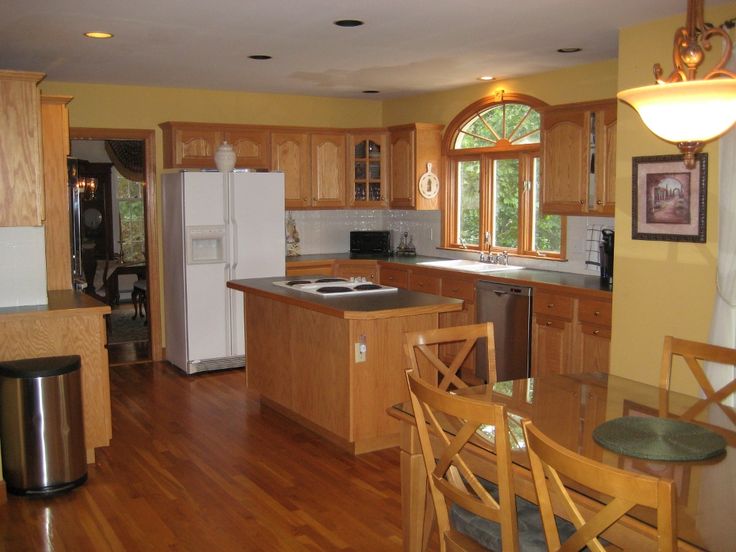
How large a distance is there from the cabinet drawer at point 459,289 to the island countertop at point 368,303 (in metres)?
1.19

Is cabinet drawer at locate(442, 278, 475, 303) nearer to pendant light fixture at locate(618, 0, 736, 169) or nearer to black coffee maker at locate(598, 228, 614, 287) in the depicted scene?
black coffee maker at locate(598, 228, 614, 287)

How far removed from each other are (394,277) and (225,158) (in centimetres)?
185

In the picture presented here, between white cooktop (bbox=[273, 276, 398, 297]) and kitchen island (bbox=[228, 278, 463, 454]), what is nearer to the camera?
kitchen island (bbox=[228, 278, 463, 454])

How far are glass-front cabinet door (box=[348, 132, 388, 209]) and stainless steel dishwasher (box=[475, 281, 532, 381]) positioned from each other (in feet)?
6.45

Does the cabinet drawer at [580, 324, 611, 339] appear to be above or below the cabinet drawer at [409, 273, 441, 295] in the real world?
below

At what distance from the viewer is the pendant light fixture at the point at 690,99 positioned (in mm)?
1944

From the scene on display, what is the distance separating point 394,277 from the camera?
699 cm

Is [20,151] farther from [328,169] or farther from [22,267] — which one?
[328,169]

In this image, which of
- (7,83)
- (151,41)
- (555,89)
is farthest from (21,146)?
(555,89)

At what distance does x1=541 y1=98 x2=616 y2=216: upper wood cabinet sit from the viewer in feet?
16.8

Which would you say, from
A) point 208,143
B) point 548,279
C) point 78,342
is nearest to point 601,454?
point 78,342

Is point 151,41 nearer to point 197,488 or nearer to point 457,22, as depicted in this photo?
point 457,22

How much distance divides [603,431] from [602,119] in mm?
3292

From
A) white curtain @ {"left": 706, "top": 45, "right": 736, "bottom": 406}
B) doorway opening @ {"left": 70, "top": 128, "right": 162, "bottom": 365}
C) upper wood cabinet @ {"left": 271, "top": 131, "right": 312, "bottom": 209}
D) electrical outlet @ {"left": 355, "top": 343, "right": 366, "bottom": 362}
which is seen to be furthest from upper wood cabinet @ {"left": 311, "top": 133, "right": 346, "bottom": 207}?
white curtain @ {"left": 706, "top": 45, "right": 736, "bottom": 406}
